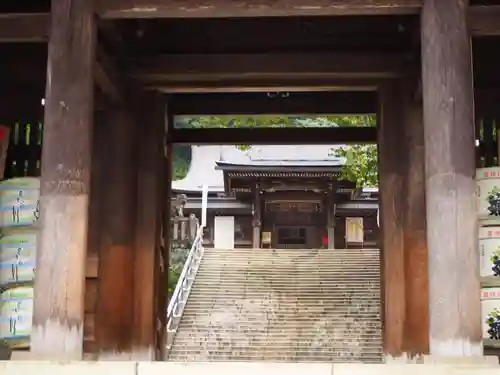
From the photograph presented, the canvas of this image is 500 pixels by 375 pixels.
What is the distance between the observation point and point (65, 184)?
4488mm

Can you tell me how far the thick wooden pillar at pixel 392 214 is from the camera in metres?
6.40

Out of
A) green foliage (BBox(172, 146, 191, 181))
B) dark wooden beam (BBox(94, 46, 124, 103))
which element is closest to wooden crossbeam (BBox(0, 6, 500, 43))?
dark wooden beam (BBox(94, 46, 124, 103))

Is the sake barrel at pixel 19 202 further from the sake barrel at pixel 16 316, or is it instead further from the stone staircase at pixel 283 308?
the stone staircase at pixel 283 308

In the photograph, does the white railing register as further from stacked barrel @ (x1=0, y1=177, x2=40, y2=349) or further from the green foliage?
the green foliage

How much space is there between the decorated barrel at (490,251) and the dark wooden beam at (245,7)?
1761 millimetres

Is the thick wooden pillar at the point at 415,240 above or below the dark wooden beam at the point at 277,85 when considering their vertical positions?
below

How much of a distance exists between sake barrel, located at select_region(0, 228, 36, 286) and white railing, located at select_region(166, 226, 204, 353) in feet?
22.2

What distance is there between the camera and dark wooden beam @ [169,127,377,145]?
27.2 feet

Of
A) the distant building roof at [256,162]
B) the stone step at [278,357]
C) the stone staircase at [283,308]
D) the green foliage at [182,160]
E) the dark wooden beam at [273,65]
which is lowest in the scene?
the stone step at [278,357]

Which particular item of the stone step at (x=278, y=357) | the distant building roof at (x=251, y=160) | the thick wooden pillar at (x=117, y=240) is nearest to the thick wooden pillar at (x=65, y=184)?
the thick wooden pillar at (x=117, y=240)

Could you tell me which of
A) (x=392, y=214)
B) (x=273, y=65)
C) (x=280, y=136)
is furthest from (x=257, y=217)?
(x=273, y=65)

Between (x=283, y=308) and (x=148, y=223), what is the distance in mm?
8537

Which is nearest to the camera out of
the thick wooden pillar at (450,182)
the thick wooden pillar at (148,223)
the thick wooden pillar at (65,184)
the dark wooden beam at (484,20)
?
the thick wooden pillar at (450,182)

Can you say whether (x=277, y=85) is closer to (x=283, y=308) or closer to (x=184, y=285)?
(x=283, y=308)
